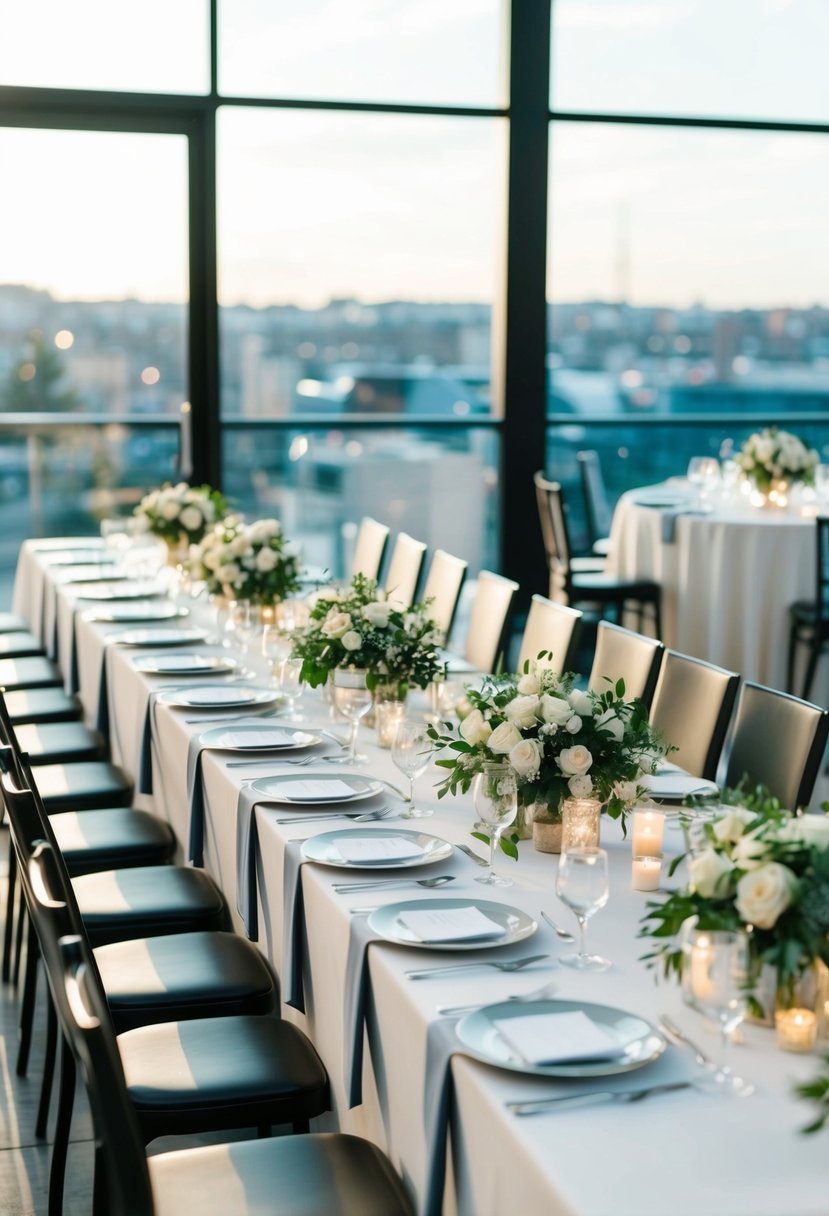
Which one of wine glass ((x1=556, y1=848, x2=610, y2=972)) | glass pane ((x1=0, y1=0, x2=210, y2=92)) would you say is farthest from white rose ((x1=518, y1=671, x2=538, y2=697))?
glass pane ((x1=0, y1=0, x2=210, y2=92))

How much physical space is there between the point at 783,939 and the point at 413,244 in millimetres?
7191

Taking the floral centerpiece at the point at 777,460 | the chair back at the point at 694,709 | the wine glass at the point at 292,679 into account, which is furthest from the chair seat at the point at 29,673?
the floral centerpiece at the point at 777,460

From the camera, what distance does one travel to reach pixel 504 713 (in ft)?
8.68

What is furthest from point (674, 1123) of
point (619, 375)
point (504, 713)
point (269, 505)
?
point (619, 375)

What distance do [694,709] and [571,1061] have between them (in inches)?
68.3

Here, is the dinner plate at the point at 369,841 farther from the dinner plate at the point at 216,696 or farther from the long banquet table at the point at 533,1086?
the dinner plate at the point at 216,696

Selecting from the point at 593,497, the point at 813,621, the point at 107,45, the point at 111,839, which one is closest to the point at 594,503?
the point at 593,497

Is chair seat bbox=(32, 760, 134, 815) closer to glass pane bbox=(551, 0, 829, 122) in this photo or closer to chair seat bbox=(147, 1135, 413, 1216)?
chair seat bbox=(147, 1135, 413, 1216)

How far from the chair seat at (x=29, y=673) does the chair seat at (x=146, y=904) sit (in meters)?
2.47

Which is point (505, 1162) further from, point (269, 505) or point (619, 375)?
point (619, 375)

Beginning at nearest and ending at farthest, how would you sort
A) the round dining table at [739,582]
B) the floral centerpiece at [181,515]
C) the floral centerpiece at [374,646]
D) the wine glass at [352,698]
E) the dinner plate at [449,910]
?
1. the dinner plate at [449,910]
2. the wine glass at [352,698]
3. the floral centerpiece at [374,646]
4. the floral centerpiece at [181,515]
5. the round dining table at [739,582]

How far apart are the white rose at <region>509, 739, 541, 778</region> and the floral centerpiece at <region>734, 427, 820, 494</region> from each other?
5029 millimetres

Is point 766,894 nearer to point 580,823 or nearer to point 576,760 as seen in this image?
point 580,823

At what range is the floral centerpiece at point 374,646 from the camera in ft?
11.5
